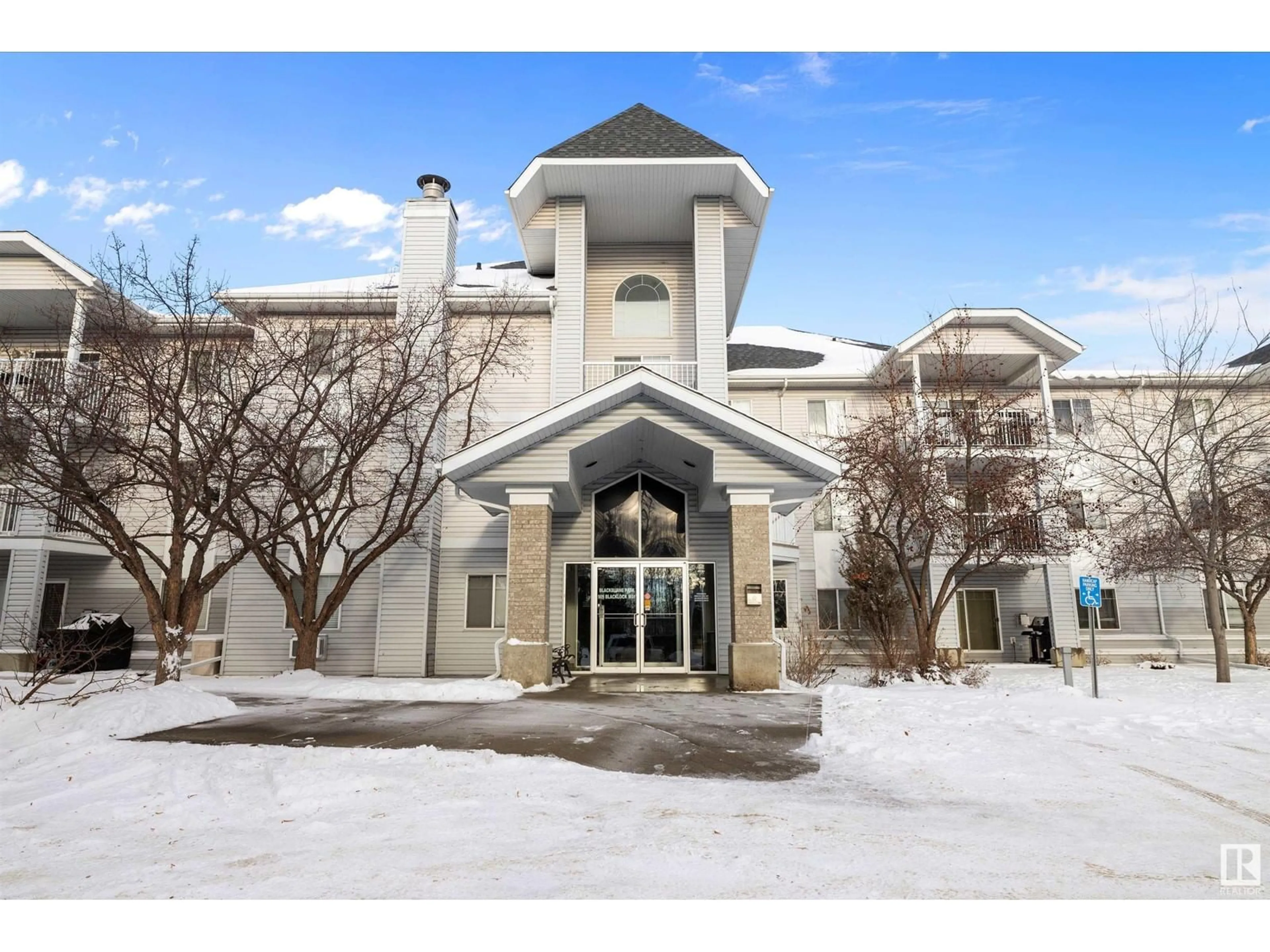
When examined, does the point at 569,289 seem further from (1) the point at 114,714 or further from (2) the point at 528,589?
(1) the point at 114,714

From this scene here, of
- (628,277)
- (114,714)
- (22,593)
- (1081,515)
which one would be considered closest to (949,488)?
(1081,515)

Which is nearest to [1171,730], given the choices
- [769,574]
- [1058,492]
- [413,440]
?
[769,574]

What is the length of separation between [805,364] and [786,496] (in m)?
12.5

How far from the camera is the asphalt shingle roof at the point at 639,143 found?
18.4m

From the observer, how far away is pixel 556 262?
19516mm

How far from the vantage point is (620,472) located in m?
16.8

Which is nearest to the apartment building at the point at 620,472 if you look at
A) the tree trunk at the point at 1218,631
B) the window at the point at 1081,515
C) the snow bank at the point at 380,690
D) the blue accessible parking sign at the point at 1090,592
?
the snow bank at the point at 380,690

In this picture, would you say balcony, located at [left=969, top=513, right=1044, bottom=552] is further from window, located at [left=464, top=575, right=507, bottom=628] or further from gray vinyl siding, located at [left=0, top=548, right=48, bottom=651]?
gray vinyl siding, located at [left=0, top=548, right=48, bottom=651]

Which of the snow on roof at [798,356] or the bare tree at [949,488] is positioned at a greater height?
the snow on roof at [798,356]

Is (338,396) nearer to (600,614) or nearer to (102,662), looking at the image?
(600,614)

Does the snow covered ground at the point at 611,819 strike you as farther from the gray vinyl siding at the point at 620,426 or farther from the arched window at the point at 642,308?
the arched window at the point at 642,308

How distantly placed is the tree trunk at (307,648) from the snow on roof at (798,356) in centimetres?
1428

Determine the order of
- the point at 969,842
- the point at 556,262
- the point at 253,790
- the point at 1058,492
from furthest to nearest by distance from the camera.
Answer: the point at 556,262 → the point at 1058,492 → the point at 253,790 → the point at 969,842

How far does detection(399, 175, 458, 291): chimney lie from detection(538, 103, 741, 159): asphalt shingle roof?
12.7 ft
